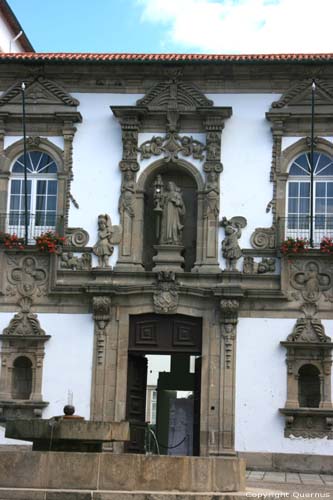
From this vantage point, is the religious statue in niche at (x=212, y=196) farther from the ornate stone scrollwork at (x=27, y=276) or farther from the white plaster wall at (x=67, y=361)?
the ornate stone scrollwork at (x=27, y=276)

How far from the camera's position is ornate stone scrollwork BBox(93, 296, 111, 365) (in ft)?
74.7

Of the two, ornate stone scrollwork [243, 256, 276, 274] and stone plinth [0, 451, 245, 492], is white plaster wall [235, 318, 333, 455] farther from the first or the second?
stone plinth [0, 451, 245, 492]

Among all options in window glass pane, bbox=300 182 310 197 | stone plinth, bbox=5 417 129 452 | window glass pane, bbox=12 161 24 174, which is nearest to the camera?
stone plinth, bbox=5 417 129 452

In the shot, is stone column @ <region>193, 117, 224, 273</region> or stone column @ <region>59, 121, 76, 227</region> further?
stone column @ <region>59, 121, 76, 227</region>

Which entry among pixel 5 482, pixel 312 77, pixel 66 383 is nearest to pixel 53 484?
pixel 5 482

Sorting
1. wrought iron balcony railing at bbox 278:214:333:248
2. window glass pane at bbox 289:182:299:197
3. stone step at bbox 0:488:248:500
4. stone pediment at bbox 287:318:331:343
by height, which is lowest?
A: stone step at bbox 0:488:248:500

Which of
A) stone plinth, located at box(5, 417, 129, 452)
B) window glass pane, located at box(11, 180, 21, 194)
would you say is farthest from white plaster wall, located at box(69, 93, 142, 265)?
stone plinth, located at box(5, 417, 129, 452)

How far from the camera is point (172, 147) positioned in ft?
77.7

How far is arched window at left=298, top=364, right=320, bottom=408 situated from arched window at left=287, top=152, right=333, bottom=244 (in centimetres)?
295

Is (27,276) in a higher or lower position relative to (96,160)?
lower

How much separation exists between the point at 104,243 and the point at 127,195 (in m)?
1.21

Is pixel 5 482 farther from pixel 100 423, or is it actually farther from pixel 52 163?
pixel 52 163

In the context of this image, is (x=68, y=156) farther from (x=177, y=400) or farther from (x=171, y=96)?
(x=177, y=400)

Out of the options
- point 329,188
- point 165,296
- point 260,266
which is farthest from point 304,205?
point 165,296
